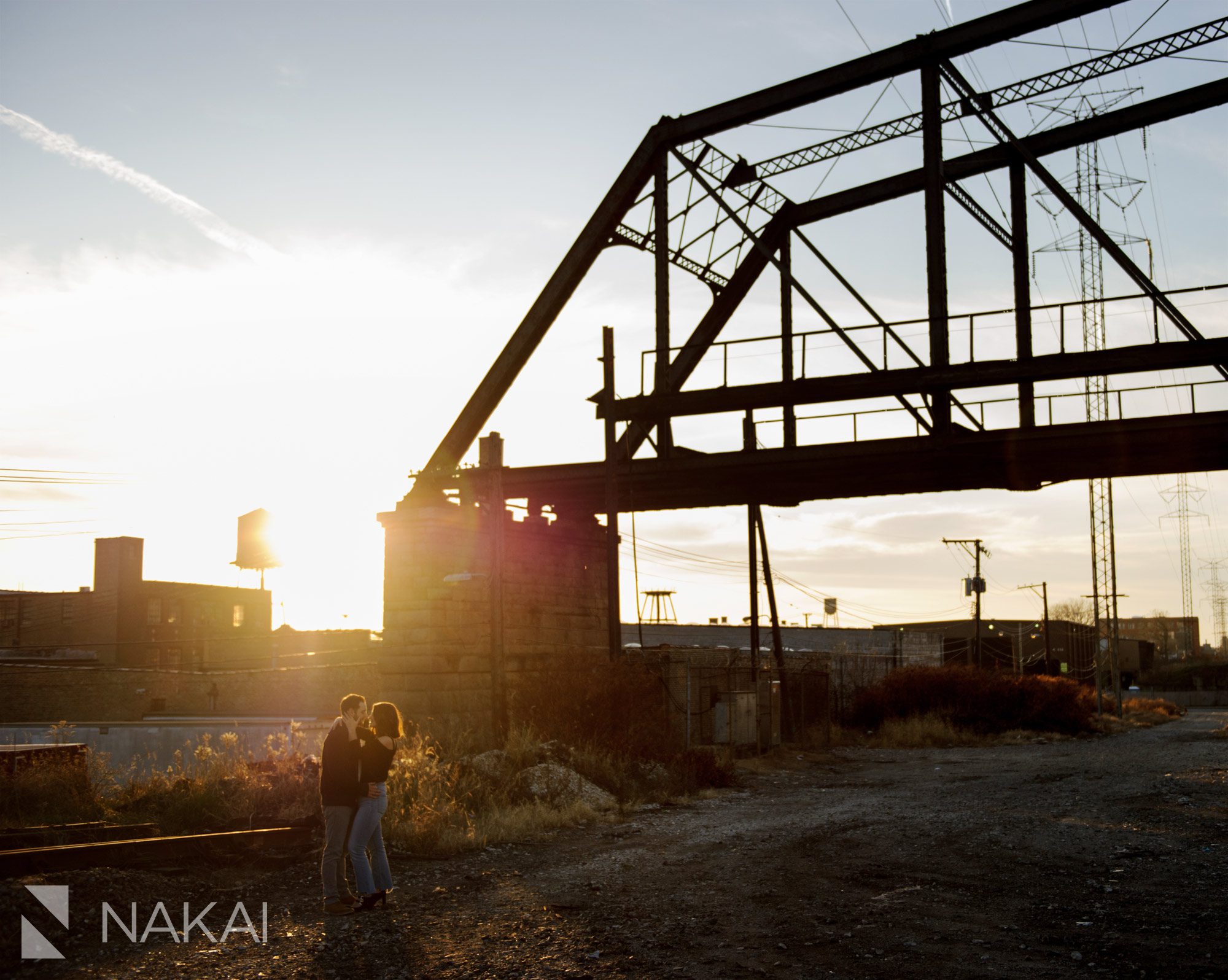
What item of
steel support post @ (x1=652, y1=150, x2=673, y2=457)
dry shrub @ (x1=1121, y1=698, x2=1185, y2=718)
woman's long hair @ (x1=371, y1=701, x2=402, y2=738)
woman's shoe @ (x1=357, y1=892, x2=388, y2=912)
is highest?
steel support post @ (x1=652, y1=150, x2=673, y2=457)

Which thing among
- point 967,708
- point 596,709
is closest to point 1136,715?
point 967,708

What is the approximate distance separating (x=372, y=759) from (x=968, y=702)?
28.9 meters

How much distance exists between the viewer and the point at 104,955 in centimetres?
796

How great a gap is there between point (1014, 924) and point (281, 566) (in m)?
71.1

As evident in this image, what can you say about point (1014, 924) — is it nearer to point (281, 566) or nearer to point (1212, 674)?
point (281, 566)

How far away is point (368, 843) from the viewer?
30.4 ft

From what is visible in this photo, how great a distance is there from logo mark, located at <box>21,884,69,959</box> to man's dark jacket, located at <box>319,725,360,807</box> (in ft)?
6.58

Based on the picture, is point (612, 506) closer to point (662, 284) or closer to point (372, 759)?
point (662, 284)

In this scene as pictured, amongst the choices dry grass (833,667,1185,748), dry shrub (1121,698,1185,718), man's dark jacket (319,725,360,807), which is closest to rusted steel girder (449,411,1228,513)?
dry grass (833,667,1185,748)

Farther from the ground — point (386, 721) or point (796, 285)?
point (796, 285)

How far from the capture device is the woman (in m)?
9.05

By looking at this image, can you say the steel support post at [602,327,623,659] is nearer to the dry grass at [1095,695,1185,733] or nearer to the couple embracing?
the couple embracing

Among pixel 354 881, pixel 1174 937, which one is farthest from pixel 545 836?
pixel 1174 937

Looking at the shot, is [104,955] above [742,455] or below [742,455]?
below
